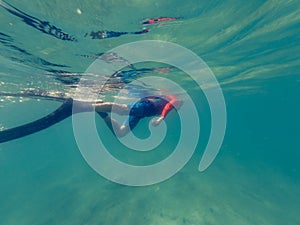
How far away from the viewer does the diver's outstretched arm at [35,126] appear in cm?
759

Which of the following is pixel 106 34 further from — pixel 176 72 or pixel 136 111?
pixel 176 72

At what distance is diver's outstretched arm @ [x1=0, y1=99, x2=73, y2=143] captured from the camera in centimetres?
759

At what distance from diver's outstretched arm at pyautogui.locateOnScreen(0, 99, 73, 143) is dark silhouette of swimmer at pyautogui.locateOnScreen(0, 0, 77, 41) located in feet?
11.0

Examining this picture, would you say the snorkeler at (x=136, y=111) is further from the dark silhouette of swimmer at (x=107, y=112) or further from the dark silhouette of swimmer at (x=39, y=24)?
the dark silhouette of swimmer at (x=39, y=24)

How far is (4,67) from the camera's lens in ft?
46.1

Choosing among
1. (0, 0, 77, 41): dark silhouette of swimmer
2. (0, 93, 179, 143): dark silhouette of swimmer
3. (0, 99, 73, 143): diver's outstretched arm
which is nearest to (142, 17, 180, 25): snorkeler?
(0, 93, 179, 143): dark silhouette of swimmer

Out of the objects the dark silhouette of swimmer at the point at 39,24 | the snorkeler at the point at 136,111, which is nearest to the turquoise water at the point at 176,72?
the dark silhouette of swimmer at the point at 39,24

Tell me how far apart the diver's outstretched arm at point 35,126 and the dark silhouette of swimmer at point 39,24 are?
11.0ft

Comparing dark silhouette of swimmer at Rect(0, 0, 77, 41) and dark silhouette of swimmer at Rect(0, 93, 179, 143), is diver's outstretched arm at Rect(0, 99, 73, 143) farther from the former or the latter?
dark silhouette of swimmer at Rect(0, 0, 77, 41)

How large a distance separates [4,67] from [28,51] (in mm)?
3755

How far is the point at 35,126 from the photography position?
7.76 meters

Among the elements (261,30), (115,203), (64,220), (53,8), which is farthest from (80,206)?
(261,30)

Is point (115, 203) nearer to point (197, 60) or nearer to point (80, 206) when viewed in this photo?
point (80, 206)

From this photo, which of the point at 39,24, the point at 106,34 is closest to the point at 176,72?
the point at 106,34
